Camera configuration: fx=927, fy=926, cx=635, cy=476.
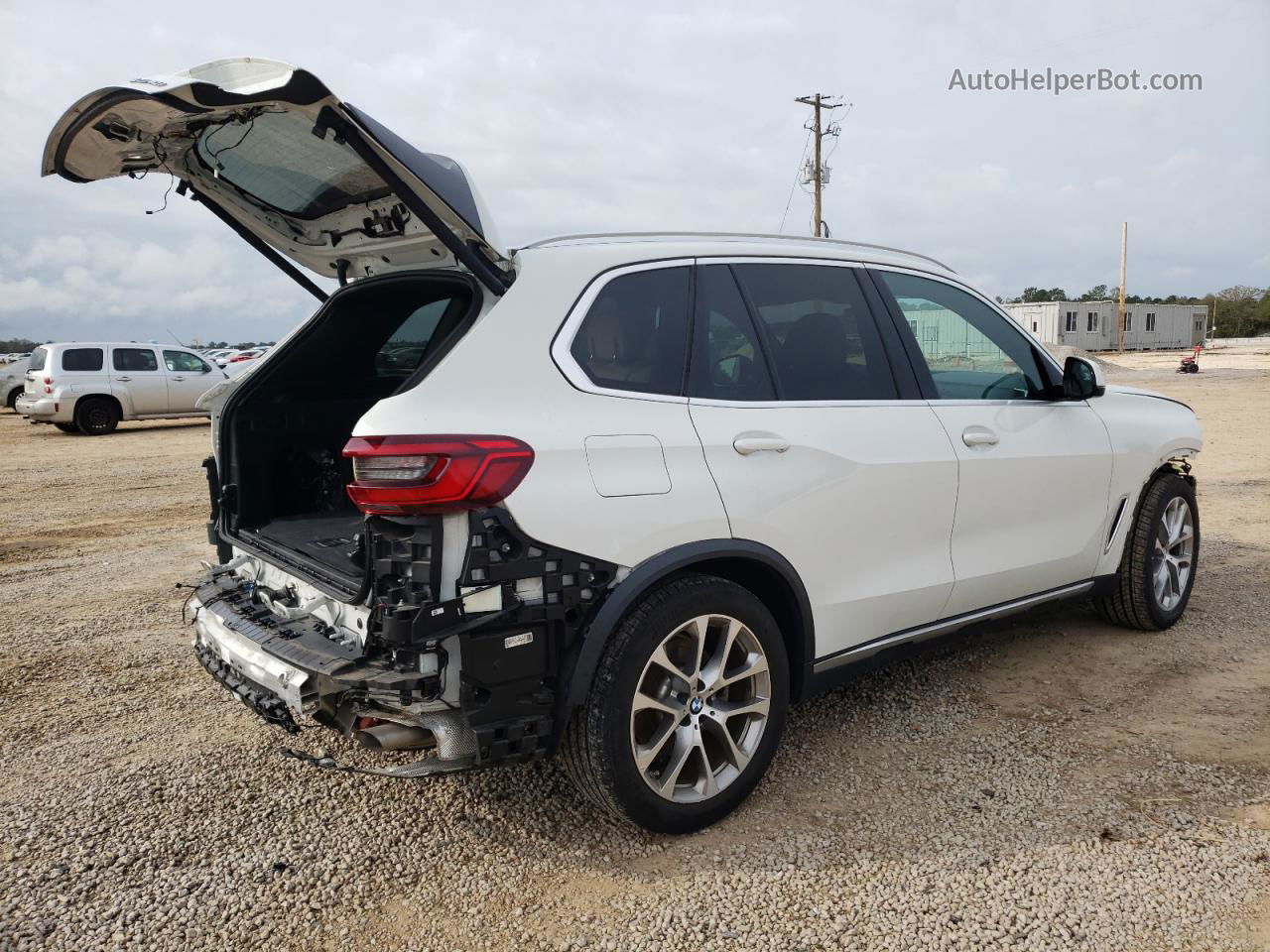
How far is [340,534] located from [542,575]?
4.22 ft

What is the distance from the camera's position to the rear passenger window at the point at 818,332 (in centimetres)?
321

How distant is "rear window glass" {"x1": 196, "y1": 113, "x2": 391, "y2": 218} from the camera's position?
109 inches

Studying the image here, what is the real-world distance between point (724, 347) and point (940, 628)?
4.88ft

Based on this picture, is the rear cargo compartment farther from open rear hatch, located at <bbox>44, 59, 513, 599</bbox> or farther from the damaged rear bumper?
the damaged rear bumper

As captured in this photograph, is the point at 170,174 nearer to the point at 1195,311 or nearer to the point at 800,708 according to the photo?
the point at 800,708

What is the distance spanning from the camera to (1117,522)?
14.6ft

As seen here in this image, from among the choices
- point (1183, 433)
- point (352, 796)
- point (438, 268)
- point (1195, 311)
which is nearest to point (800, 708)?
point (352, 796)

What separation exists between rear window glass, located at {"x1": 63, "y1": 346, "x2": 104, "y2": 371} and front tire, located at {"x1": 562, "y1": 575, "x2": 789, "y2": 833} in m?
17.1

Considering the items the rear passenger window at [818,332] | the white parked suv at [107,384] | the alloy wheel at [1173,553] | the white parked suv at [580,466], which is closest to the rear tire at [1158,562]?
the alloy wheel at [1173,553]

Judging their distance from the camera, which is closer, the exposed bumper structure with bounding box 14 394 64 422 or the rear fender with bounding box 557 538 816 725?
the rear fender with bounding box 557 538 816 725

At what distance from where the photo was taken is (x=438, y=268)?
3.18 m

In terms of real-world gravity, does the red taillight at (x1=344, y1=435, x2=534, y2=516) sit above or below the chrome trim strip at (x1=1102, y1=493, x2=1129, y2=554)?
above

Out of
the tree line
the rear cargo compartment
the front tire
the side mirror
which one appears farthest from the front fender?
the tree line

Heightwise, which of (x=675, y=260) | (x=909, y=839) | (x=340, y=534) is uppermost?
(x=675, y=260)
